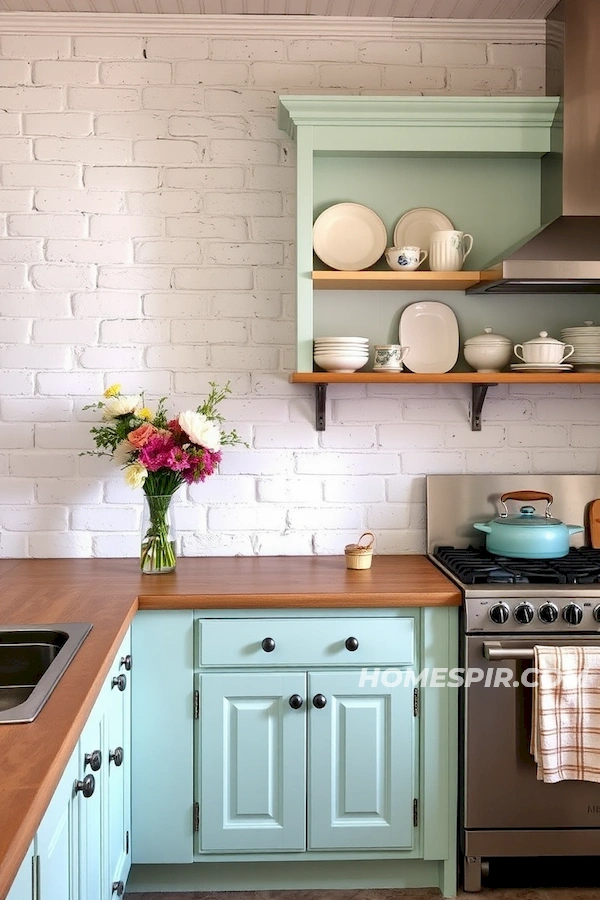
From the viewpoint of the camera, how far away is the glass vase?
258 centimetres

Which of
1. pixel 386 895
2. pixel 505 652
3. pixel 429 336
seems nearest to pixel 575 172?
pixel 429 336

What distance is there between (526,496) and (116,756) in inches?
61.7

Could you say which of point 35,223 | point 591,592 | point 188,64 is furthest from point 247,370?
point 591,592

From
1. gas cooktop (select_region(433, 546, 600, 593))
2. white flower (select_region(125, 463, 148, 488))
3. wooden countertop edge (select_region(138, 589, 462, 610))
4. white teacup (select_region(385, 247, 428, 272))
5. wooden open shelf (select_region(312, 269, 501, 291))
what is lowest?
wooden countertop edge (select_region(138, 589, 462, 610))

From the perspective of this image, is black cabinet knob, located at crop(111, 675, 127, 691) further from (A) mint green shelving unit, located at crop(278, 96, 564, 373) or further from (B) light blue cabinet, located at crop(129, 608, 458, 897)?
(A) mint green shelving unit, located at crop(278, 96, 564, 373)

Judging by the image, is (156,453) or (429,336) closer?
(156,453)

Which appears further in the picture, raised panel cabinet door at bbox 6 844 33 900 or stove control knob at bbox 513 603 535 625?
stove control knob at bbox 513 603 535 625

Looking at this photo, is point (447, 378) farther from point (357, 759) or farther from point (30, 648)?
point (30, 648)

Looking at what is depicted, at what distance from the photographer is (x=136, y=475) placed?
2.45 meters

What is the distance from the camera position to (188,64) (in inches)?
111

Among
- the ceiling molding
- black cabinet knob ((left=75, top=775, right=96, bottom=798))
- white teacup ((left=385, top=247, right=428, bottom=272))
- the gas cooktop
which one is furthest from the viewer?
the ceiling molding

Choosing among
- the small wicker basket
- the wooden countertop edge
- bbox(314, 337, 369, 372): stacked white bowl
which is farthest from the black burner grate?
bbox(314, 337, 369, 372): stacked white bowl

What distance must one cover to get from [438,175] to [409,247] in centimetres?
36

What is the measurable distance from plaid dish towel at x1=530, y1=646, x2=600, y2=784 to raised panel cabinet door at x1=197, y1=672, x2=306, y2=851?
633mm
